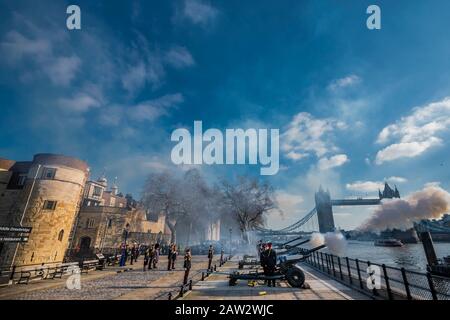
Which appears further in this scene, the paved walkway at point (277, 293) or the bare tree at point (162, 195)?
the bare tree at point (162, 195)

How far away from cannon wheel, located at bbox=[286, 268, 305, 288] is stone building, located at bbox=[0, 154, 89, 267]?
29.0m

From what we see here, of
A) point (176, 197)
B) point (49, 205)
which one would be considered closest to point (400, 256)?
point (176, 197)

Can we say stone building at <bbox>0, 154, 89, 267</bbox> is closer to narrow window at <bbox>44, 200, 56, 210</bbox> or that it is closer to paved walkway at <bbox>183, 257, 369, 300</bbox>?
narrow window at <bbox>44, 200, 56, 210</bbox>

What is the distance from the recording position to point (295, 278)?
9141 mm

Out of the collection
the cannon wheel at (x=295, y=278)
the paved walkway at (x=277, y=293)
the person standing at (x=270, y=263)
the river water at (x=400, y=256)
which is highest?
the person standing at (x=270, y=263)

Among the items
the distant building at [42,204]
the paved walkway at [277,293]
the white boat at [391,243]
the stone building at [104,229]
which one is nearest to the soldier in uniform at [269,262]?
the paved walkway at [277,293]

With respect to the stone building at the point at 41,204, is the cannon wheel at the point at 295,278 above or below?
below

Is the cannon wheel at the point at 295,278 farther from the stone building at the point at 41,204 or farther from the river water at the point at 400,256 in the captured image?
the stone building at the point at 41,204

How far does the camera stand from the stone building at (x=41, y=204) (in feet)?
82.3

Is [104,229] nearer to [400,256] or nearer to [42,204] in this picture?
[42,204]

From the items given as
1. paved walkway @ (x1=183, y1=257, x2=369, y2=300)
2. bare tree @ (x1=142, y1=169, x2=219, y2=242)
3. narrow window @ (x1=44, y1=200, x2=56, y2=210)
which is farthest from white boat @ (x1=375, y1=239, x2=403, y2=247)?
narrow window @ (x1=44, y1=200, x2=56, y2=210)

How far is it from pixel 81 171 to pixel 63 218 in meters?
6.72

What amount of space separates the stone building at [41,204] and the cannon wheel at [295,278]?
95.2ft

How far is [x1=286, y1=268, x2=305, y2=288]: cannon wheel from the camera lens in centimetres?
906
